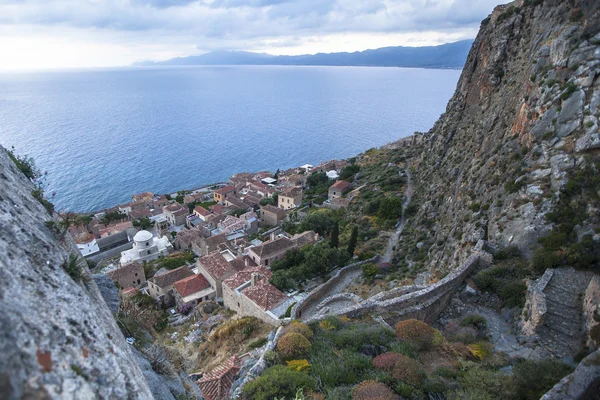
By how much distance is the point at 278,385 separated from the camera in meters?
9.80

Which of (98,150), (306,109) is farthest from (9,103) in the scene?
(306,109)

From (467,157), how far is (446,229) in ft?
29.2

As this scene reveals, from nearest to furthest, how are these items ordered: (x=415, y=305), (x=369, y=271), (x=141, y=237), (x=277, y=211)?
(x=415, y=305) → (x=369, y=271) → (x=141, y=237) → (x=277, y=211)

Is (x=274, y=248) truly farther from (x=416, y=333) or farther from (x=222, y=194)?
(x=222, y=194)

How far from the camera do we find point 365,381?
955 centimetres

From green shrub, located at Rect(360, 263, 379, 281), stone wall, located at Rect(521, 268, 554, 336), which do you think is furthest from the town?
stone wall, located at Rect(521, 268, 554, 336)

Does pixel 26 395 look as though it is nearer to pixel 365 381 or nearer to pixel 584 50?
pixel 365 381

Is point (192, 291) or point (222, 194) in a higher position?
point (192, 291)

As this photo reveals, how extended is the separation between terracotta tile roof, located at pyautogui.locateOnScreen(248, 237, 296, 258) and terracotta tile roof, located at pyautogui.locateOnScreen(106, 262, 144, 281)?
12.3 m

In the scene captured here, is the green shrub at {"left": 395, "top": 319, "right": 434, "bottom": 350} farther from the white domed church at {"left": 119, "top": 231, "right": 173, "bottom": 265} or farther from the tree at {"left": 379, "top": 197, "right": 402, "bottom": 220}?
the white domed church at {"left": 119, "top": 231, "right": 173, "bottom": 265}

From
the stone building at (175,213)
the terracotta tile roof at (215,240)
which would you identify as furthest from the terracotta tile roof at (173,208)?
the terracotta tile roof at (215,240)

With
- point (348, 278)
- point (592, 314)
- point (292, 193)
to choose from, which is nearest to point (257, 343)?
point (348, 278)

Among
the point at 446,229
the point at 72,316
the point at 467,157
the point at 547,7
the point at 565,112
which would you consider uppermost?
the point at 547,7

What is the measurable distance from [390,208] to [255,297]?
2072 centimetres
